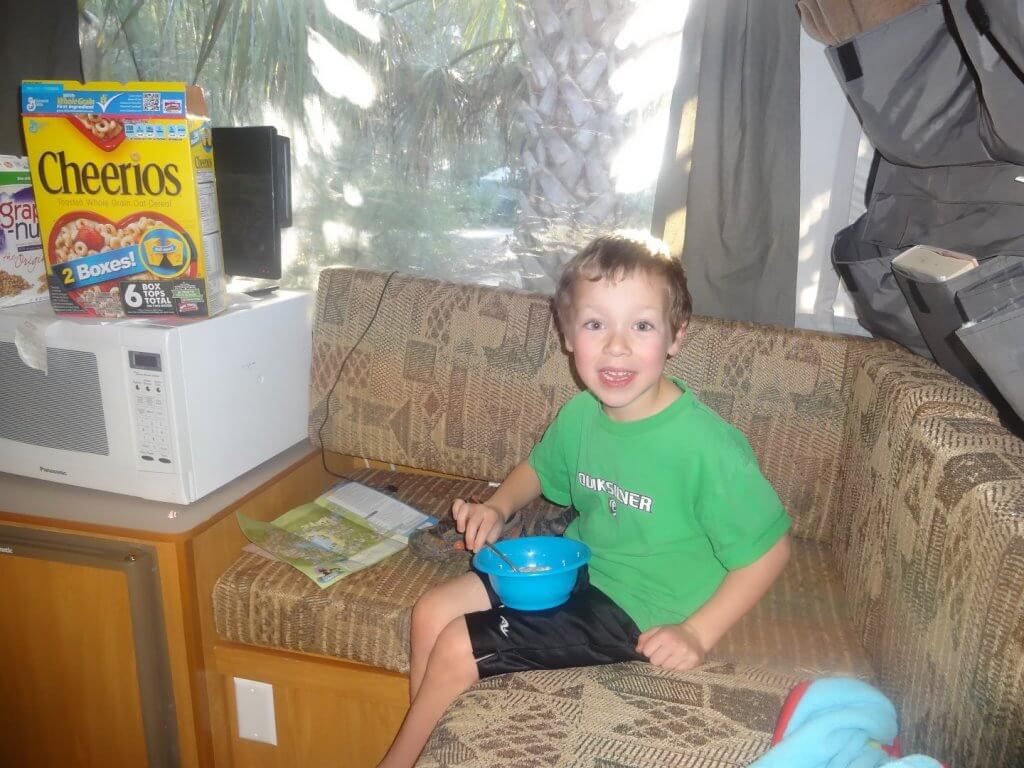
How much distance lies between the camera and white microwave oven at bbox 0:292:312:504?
4.76 ft

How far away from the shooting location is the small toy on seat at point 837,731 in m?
0.91

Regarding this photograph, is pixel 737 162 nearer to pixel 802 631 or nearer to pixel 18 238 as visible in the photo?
pixel 802 631

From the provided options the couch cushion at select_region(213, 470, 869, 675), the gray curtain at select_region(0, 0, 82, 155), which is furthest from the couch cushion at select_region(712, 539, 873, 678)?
the gray curtain at select_region(0, 0, 82, 155)

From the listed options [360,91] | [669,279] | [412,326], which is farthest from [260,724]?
[360,91]

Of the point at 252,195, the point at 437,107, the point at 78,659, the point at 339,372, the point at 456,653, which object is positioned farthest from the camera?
the point at 437,107

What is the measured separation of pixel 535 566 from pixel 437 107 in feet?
4.50

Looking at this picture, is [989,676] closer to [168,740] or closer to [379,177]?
[168,740]

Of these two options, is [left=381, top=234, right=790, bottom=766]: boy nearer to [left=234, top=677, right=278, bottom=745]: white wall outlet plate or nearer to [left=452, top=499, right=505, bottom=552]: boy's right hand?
[left=452, top=499, right=505, bottom=552]: boy's right hand

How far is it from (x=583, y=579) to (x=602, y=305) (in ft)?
1.59

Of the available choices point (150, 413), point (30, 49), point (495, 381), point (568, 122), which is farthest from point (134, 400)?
point (30, 49)

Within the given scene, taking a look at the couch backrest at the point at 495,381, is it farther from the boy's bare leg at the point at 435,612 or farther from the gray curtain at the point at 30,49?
the gray curtain at the point at 30,49

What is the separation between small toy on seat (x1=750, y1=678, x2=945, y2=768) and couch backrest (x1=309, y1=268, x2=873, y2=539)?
0.67 m

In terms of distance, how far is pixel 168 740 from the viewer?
60.5 inches

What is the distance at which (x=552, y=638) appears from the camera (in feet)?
4.04
